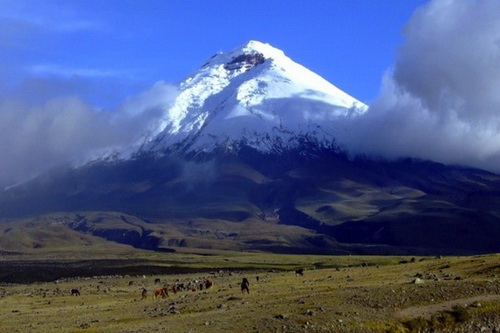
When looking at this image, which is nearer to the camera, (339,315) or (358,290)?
(339,315)

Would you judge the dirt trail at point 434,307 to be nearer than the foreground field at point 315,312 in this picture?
No

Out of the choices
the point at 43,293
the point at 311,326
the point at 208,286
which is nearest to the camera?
the point at 311,326

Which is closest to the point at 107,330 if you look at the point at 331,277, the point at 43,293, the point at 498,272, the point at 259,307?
the point at 259,307

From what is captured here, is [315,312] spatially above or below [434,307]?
below

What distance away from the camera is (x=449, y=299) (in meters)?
48.0

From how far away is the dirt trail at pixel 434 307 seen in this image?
45.2 metres

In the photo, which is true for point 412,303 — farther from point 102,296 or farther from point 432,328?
point 102,296

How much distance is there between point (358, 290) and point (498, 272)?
35.8 ft

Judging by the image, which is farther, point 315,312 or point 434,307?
point 434,307

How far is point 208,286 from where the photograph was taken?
73125 mm

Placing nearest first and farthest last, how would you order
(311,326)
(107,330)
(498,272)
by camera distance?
1. (311,326)
2. (107,330)
3. (498,272)

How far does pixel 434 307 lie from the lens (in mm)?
46469

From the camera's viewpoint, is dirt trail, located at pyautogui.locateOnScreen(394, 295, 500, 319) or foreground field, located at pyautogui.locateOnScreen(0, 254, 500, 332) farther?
dirt trail, located at pyautogui.locateOnScreen(394, 295, 500, 319)

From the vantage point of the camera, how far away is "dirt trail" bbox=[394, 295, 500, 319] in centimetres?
4519
